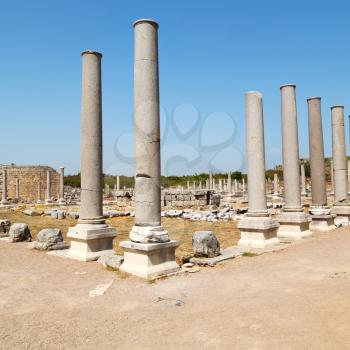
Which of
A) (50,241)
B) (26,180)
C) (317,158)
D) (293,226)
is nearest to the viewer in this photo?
(50,241)

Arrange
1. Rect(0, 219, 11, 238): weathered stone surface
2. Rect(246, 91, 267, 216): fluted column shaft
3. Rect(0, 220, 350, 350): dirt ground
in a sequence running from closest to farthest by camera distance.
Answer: Rect(0, 220, 350, 350): dirt ground < Rect(246, 91, 267, 216): fluted column shaft < Rect(0, 219, 11, 238): weathered stone surface

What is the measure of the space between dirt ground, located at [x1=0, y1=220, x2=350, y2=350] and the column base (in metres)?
0.80

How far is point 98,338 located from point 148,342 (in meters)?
0.58

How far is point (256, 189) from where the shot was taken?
10281 millimetres

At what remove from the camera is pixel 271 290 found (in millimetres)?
5477

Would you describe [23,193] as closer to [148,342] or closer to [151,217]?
Answer: [151,217]

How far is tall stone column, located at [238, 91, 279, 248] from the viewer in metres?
9.80

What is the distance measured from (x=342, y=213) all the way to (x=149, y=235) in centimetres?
1065

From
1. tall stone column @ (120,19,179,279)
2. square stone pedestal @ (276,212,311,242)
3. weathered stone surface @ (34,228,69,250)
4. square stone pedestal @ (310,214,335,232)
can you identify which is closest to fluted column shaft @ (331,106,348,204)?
square stone pedestal @ (310,214,335,232)

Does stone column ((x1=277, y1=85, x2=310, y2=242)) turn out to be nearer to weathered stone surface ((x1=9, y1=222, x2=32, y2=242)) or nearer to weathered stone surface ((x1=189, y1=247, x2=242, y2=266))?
weathered stone surface ((x1=189, y1=247, x2=242, y2=266))

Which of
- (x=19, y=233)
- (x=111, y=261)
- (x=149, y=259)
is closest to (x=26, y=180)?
(x=19, y=233)

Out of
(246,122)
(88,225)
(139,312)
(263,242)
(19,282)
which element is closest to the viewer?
(139,312)

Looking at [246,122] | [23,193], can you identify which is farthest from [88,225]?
[23,193]

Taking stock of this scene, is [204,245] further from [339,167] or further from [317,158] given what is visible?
[339,167]
